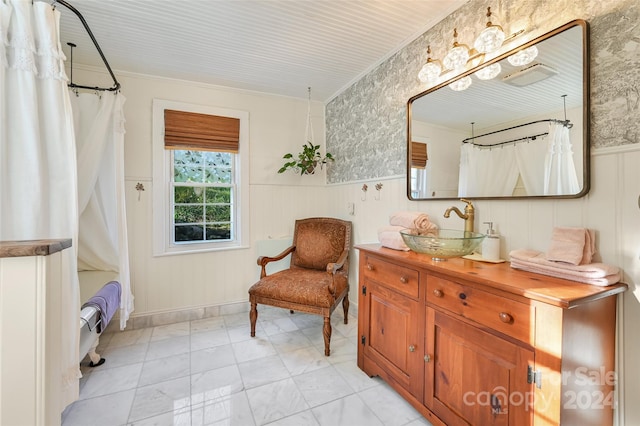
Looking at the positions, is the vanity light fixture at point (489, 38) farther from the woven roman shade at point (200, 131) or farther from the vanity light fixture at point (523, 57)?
the woven roman shade at point (200, 131)

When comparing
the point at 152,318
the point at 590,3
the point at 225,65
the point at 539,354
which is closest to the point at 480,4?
the point at 590,3

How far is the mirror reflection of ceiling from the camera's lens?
3.95ft

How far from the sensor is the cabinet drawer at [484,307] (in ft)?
3.27

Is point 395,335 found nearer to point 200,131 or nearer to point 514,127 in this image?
point 514,127

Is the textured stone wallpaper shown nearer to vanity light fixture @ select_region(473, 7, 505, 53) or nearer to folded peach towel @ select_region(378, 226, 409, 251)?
vanity light fixture @ select_region(473, 7, 505, 53)

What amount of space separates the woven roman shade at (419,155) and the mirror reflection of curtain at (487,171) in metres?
0.30

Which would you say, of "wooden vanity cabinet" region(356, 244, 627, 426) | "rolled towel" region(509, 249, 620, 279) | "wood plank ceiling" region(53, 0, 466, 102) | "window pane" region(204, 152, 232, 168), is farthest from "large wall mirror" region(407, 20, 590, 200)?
"window pane" region(204, 152, 232, 168)

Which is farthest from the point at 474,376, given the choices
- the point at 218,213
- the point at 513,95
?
the point at 218,213

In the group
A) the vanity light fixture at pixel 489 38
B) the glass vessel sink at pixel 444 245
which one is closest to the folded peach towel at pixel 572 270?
the glass vessel sink at pixel 444 245

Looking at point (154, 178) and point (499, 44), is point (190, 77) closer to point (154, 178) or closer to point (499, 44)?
point (154, 178)

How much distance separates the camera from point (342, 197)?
3.03m

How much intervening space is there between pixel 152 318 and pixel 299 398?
1.81m

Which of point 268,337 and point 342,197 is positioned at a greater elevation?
point 342,197

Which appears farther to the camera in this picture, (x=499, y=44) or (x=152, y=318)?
(x=152, y=318)
